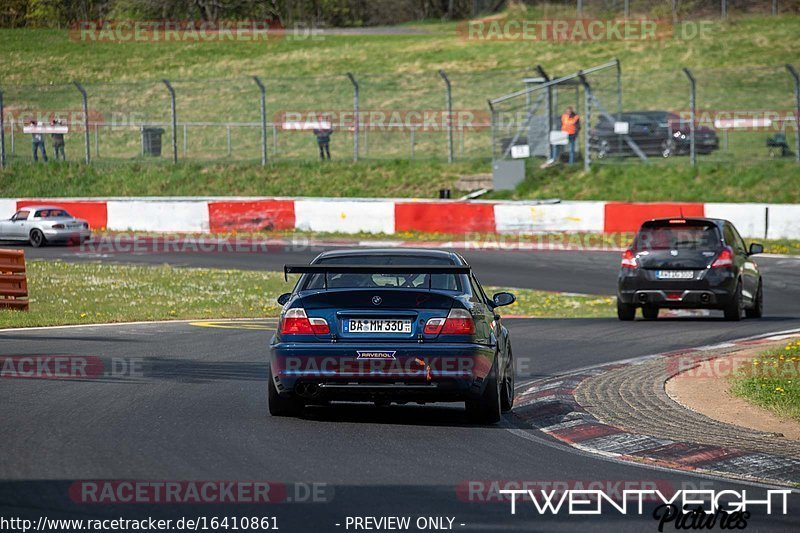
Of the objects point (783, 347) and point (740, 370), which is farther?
point (783, 347)

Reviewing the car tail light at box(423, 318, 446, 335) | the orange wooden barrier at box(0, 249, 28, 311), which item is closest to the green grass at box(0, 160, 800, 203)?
the orange wooden barrier at box(0, 249, 28, 311)

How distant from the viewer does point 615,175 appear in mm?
34906

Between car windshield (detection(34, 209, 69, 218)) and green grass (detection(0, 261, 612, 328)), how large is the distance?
586cm

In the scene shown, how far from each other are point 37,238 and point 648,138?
15.7 m

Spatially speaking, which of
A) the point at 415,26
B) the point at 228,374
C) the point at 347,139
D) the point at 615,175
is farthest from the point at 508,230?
the point at 415,26

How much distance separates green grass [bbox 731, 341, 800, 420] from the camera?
10.9 metres

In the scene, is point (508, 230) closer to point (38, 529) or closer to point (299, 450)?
point (299, 450)

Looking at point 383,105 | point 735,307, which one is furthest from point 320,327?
point 383,105

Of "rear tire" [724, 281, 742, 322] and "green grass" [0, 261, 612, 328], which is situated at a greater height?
"rear tire" [724, 281, 742, 322]

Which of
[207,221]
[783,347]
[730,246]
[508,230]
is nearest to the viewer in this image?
[783,347]

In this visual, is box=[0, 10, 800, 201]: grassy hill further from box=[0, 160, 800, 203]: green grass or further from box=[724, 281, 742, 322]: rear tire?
box=[724, 281, 742, 322]: rear tire

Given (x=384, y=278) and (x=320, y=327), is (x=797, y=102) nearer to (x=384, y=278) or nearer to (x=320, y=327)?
(x=384, y=278)

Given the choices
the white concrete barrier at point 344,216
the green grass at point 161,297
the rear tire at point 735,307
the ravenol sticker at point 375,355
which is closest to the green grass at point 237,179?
the white concrete barrier at point 344,216

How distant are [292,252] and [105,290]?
7.16 metres
